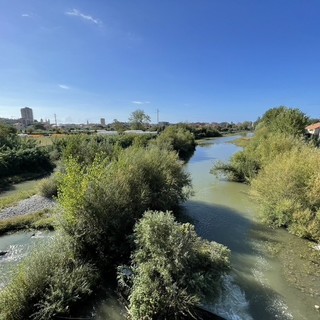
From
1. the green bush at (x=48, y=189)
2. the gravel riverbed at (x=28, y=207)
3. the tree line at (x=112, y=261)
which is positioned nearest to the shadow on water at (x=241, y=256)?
the tree line at (x=112, y=261)

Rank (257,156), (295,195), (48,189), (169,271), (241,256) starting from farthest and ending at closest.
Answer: (257,156)
(48,189)
(295,195)
(241,256)
(169,271)

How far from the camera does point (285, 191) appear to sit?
13453mm

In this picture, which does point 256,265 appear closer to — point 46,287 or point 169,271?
point 169,271

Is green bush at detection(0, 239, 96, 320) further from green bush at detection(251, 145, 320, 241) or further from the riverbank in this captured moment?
green bush at detection(251, 145, 320, 241)

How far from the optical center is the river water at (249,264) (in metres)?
7.79

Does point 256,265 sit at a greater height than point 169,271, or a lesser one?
lesser

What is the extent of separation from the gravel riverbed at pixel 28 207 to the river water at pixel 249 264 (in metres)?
2.80

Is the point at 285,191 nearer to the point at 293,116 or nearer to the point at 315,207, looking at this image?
the point at 315,207

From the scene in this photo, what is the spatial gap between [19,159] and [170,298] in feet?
89.0

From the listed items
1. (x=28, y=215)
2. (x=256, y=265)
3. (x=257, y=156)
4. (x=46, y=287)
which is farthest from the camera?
(x=257, y=156)

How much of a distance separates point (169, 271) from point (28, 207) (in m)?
12.3

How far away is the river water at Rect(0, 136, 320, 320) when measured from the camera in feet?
25.6

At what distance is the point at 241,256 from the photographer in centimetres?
1091

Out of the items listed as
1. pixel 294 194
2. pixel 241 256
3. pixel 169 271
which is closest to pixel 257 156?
pixel 294 194
